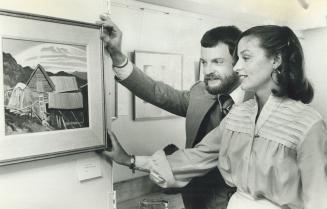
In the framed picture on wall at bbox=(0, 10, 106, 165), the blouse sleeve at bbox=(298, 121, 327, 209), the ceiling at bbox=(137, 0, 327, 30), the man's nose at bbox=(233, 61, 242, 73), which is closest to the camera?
the framed picture on wall at bbox=(0, 10, 106, 165)

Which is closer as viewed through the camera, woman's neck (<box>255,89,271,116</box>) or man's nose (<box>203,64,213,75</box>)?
woman's neck (<box>255,89,271,116</box>)

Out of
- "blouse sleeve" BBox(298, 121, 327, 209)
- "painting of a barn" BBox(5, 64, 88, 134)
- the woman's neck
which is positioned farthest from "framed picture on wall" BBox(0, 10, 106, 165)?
"blouse sleeve" BBox(298, 121, 327, 209)

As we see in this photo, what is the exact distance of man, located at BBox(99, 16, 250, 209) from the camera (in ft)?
3.74

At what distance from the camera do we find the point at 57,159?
974 mm

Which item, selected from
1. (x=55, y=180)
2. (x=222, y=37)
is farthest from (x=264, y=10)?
(x=55, y=180)

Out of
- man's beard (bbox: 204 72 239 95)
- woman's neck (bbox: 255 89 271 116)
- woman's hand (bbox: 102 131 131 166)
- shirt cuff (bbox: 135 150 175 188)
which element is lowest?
shirt cuff (bbox: 135 150 175 188)

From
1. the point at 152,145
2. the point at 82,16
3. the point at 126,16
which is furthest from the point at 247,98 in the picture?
the point at 82,16

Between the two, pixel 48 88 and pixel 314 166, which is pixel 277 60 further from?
pixel 48 88

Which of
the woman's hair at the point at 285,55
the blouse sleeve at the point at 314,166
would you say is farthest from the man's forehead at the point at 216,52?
the blouse sleeve at the point at 314,166

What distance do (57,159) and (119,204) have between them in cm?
27

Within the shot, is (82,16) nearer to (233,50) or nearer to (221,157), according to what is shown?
(233,50)

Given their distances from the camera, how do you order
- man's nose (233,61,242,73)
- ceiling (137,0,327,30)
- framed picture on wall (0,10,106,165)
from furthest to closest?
ceiling (137,0,327,30) → man's nose (233,61,242,73) → framed picture on wall (0,10,106,165)

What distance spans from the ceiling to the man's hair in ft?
0.19

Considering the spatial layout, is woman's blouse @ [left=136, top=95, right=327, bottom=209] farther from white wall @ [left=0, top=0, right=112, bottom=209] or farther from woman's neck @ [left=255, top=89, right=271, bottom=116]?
white wall @ [left=0, top=0, right=112, bottom=209]
